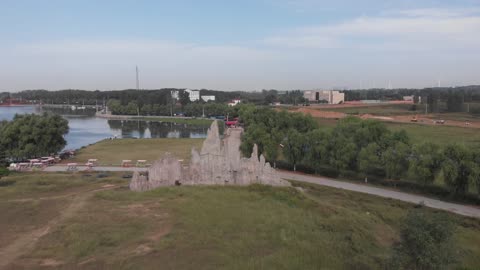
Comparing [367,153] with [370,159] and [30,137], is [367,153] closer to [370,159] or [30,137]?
[370,159]

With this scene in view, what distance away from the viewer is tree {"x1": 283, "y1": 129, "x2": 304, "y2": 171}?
155 ft

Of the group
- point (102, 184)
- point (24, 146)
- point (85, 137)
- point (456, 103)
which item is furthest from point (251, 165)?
point (456, 103)

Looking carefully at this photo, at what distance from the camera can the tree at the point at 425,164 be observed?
35344 millimetres

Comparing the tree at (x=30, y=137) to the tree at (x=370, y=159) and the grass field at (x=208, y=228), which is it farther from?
the tree at (x=370, y=159)

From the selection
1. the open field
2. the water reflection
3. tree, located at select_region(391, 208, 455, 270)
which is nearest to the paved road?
tree, located at select_region(391, 208, 455, 270)

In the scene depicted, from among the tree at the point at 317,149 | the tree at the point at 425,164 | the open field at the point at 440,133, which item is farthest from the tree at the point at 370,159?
the open field at the point at 440,133

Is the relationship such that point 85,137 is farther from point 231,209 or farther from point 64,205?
point 231,209

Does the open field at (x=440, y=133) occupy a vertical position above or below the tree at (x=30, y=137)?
below

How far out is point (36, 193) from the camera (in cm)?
3378

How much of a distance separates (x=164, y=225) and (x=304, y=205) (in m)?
10.4

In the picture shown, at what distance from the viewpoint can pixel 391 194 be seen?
35938 millimetres

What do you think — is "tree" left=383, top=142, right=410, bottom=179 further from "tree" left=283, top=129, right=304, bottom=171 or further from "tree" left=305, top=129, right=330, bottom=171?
"tree" left=283, top=129, right=304, bottom=171

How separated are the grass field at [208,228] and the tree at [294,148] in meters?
12.4

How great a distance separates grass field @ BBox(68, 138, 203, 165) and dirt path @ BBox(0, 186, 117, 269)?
21.8 meters
